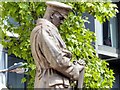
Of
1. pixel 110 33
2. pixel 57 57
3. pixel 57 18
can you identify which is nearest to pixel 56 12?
pixel 57 18

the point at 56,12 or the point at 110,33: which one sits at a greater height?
the point at 110,33

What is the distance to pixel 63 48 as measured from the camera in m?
7.12

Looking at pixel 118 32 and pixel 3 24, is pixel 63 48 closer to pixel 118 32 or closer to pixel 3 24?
pixel 3 24

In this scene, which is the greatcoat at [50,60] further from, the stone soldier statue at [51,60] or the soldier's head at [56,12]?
the soldier's head at [56,12]

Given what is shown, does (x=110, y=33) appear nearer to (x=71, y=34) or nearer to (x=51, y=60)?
(x=71, y=34)

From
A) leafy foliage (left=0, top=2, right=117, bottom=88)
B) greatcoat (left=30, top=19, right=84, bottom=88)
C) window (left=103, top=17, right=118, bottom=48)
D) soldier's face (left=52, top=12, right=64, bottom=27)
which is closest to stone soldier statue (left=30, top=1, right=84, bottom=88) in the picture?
greatcoat (left=30, top=19, right=84, bottom=88)

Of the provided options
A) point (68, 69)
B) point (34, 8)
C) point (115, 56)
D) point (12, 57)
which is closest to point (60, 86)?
point (68, 69)

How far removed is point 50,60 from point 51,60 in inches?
0.5

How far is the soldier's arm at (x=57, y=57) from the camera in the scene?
22.6 ft

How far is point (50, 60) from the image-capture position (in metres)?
6.90

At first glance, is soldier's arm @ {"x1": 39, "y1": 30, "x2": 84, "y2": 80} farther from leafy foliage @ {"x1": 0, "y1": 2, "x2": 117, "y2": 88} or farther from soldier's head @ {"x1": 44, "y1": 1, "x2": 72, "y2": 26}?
leafy foliage @ {"x1": 0, "y1": 2, "x2": 117, "y2": 88}

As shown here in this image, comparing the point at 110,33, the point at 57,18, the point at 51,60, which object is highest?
the point at 110,33

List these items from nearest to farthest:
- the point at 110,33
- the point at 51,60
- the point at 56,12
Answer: the point at 51,60
the point at 56,12
the point at 110,33

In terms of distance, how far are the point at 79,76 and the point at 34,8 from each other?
19.3 ft
